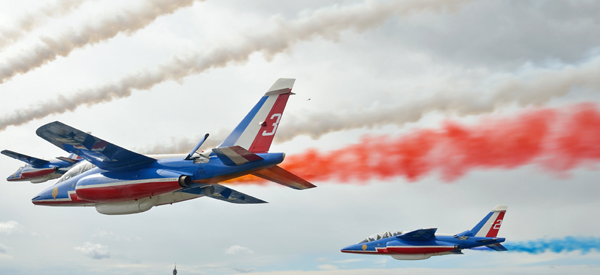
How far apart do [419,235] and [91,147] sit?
871 inches

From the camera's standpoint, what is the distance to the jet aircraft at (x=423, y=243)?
31.5m

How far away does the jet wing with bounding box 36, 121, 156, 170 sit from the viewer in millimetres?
17453

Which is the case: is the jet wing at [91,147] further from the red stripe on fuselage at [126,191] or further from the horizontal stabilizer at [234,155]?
the horizontal stabilizer at [234,155]

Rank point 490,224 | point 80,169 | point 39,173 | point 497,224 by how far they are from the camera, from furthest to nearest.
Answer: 1. point 39,173
2. point 497,224
3. point 490,224
4. point 80,169

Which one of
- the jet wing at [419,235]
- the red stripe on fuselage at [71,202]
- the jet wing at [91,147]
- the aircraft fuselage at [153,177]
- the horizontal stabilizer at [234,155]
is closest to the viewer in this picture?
the horizontal stabilizer at [234,155]

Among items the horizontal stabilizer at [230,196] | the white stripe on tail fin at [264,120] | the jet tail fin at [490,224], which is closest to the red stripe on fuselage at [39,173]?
the horizontal stabilizer at [230,196]

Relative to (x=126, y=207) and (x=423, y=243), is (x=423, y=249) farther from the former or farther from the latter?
(x=126, y=207)

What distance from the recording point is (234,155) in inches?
654

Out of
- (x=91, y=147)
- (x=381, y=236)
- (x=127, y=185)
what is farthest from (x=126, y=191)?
(x=381, y=236)

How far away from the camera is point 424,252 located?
1237 inches

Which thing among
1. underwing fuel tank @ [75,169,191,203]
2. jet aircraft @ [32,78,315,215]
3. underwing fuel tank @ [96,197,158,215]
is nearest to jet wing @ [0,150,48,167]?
jet aircraft @ [32,78,315,215]

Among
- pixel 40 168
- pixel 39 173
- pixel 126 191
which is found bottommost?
pixel 126 191

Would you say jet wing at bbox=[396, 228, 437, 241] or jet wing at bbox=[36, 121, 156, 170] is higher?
jet wing at bbox=[36, 121, 156, 170]

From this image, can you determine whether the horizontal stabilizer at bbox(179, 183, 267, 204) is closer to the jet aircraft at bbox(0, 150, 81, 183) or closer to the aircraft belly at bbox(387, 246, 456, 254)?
the aircraft belly at bbox(387, 246, 456, 254)
